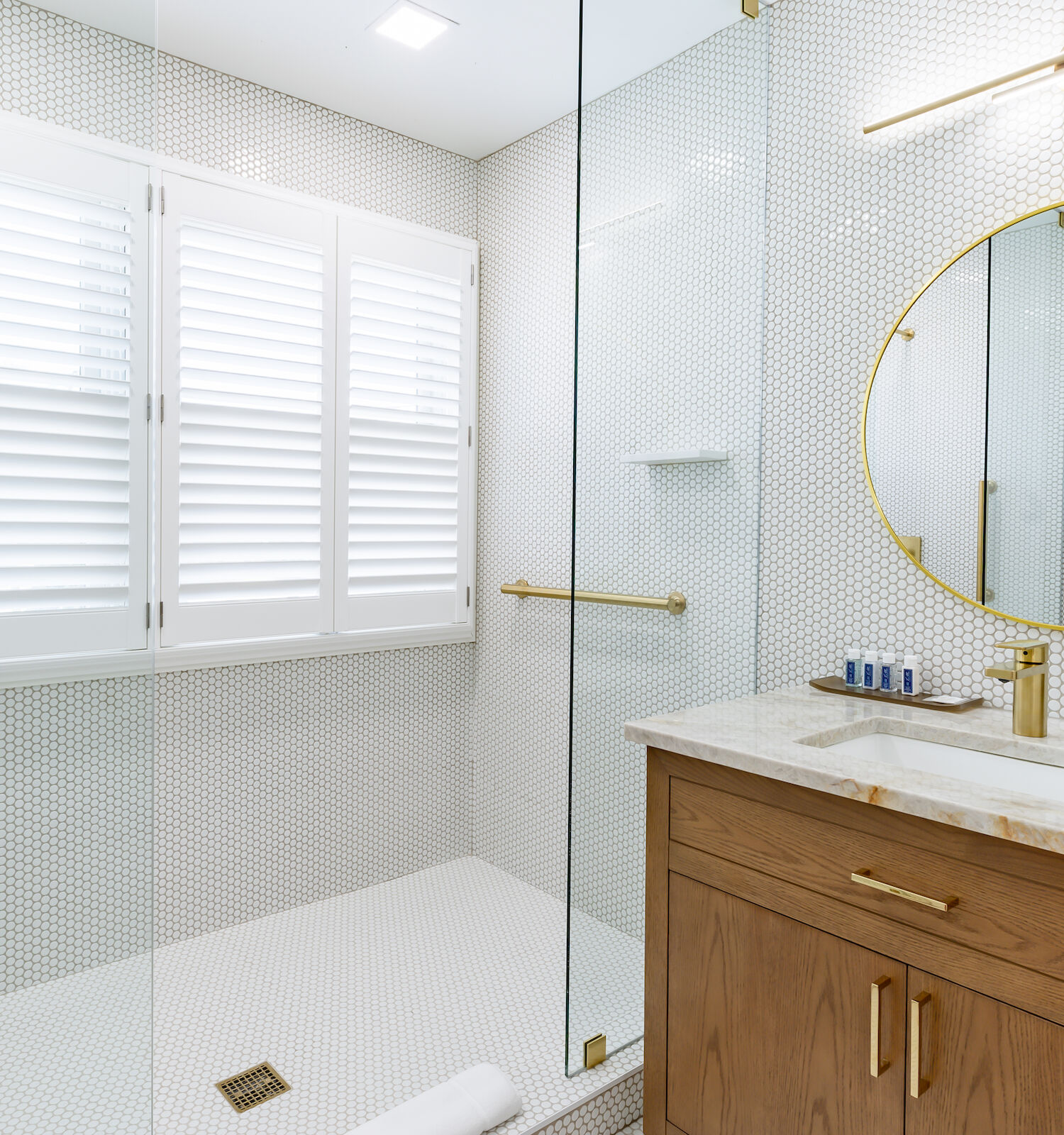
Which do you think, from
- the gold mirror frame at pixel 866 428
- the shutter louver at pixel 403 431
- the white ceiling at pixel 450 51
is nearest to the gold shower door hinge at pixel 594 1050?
the gold mirror frame at pixel 866 428

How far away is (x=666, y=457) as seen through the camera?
1.73 metres

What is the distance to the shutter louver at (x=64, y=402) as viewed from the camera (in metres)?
1.06

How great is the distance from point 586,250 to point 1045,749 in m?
1.21

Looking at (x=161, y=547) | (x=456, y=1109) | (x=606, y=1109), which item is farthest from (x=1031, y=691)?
(x=161, y=547)

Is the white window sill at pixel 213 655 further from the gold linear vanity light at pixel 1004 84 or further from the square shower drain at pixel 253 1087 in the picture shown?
the gold linear vanity light at pixel 1004 84

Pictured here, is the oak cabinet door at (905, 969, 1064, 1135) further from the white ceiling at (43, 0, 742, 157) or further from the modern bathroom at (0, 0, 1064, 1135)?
the white ceiling at (43, 0, 742, 157)

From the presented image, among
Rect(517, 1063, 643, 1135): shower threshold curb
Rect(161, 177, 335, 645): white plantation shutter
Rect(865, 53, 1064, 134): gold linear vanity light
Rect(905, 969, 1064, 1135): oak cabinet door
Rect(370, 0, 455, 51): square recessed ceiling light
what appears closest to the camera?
Rect(905, 969, 1064, 1135): oak cabinet door

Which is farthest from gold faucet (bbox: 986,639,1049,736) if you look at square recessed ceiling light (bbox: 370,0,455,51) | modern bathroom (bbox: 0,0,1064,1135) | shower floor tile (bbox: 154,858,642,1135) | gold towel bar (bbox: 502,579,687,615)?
square recessed ceiling light (bbox: 370,0,455,51)

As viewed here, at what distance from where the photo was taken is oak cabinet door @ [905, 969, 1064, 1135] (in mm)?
1003

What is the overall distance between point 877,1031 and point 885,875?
22 centimetres

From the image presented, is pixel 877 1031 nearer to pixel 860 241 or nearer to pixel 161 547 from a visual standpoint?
pixel 860 241

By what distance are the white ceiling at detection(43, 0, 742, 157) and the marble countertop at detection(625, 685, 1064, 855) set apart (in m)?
1.21

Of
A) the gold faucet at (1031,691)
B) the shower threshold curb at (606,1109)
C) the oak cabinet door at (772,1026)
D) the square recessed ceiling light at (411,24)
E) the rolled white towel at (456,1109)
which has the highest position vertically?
the square recessed ceiling light at (411,24)

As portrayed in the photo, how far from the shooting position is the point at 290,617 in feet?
8.05
